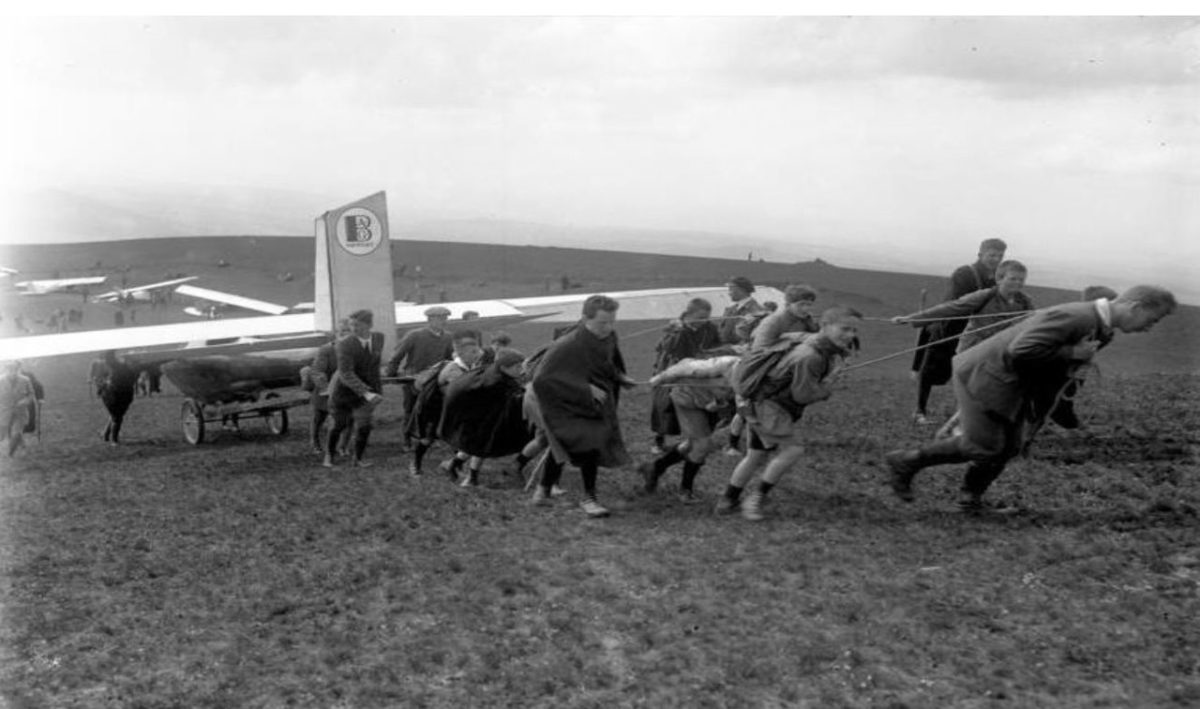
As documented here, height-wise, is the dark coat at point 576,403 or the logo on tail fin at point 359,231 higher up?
the logo on tail fin at point 359,231

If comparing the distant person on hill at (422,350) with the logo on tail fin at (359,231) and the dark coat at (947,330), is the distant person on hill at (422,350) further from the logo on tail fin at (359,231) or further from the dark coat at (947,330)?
the dark coat at (947,330)

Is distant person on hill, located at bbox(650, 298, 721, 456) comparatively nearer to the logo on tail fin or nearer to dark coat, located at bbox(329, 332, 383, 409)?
dark coat, located at bbox(329, 332, 383, 409)

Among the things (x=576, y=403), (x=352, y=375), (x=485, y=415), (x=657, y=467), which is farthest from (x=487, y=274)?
(x=576, y=403)

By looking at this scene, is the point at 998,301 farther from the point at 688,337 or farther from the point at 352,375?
the point at 352,375

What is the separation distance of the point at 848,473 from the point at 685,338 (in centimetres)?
240

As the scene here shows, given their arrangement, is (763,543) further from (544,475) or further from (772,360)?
(544,475)

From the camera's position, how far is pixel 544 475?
8969mm

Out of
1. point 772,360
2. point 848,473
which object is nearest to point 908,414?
point 848,473

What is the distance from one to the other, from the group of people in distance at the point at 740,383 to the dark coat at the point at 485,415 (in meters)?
0.01

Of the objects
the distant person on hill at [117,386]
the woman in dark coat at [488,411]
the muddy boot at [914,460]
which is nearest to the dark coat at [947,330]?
the muddy boot at [914,460]

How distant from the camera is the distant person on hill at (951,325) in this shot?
1064 centimetres

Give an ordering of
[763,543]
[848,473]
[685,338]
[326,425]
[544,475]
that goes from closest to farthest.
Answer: [763,543] < [544,475] < [848,473] < [685,338] < [326,425]

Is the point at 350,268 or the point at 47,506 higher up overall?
the point at 350,268

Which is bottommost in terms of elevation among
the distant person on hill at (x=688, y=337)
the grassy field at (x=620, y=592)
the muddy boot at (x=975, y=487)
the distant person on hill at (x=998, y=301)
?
the grassy field at (x=620, y=592)
